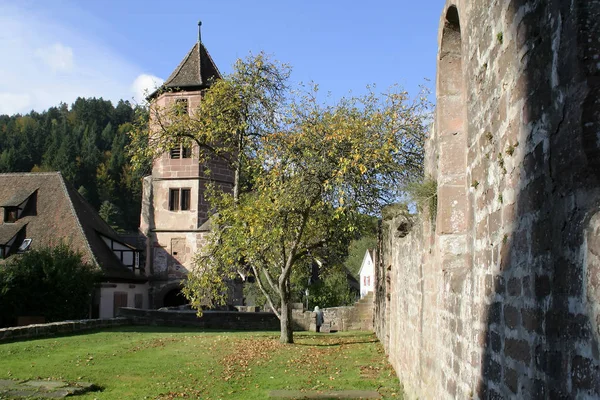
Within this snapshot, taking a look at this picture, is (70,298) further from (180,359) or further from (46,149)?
(46,149)

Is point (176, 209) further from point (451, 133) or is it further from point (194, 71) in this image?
point (451, 133)

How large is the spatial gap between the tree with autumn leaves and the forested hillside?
53880 mm

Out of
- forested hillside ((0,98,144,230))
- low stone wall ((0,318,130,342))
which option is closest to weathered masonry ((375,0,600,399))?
low stone wall ((0,318,130,342))

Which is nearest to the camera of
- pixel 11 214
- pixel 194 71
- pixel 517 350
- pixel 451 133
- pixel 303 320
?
pixel 517 350

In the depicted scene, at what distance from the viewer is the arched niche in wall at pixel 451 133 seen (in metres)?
5.60

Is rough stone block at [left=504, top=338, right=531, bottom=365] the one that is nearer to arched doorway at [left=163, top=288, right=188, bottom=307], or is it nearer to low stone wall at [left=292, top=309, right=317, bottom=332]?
low stone wall at [left=292, top=309, right=317, bottom=332]

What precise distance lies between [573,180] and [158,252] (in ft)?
118

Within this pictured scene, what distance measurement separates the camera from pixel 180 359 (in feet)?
45.3

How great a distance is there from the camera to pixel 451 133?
19.4ft

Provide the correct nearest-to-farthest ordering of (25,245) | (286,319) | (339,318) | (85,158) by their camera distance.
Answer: (286,319) → (339,318) → (25,245) → (85,158)

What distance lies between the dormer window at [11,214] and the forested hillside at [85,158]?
37.4 metres

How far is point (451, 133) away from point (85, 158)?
82090 mm

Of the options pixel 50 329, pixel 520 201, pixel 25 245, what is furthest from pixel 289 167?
pixel 25 245

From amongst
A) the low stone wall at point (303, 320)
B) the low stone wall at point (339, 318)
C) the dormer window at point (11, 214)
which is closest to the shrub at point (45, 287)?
the dormer window at point (11, 214)
